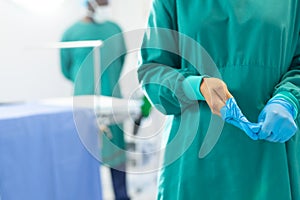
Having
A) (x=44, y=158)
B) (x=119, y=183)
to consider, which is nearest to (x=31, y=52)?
(x=119, y=183)

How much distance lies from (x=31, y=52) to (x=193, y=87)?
6.94ft

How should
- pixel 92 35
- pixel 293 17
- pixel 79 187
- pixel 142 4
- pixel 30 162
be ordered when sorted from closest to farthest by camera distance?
pixel 293 17 < pixel 30 162 < pixel 79 187 < pixel 92 35 < pixel 142 4

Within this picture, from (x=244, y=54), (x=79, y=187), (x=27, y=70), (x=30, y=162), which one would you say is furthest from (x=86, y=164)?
(x=27, y=70)

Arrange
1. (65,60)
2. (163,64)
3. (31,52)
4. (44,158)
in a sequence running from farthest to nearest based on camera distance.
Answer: (31,52)
(65,60)
(44,158)
(163,64)

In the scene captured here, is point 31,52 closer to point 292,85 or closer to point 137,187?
point 137,187

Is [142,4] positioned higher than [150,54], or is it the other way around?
[142,4]

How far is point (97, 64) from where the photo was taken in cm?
131

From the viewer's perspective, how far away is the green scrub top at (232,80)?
0.56 m

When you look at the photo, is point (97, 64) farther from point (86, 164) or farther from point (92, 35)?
point (92, 35)

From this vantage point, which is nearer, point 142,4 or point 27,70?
point 27,70

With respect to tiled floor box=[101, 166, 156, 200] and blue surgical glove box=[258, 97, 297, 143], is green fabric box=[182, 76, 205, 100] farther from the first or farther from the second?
tiled floor box=[101, 166, 156, 200]

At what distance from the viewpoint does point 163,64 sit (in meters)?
0.60

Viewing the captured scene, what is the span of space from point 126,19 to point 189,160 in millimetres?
2553

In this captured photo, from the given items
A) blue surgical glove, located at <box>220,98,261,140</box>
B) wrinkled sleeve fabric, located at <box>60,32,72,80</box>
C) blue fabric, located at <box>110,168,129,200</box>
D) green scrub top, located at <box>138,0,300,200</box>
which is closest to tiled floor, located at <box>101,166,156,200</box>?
blue fabric, located at <box>110,168,129,200</box>
